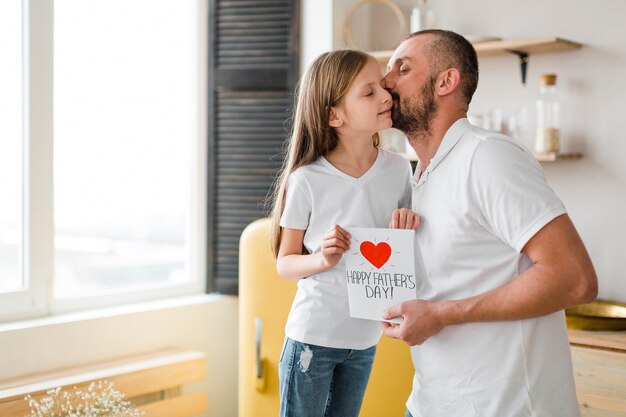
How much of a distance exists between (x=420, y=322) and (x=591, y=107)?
6.33 feet

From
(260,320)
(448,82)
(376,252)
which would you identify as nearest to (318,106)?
(448,82)

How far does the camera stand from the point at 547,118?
3098 millimetres

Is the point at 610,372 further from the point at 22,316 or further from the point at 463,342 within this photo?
the point at 22,316

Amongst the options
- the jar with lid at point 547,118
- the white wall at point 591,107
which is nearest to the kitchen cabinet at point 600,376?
the white wall at point 591,107

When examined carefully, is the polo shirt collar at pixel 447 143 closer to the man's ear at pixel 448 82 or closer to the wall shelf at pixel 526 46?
the man's ear at pixel 448 82

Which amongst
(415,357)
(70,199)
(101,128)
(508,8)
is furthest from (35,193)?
(508,8)

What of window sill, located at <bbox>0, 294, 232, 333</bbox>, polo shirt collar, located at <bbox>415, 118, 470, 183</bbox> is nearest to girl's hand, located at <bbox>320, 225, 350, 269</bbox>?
polo shirt collar, located at <bbox>415, 118, 470, 183</bbox>

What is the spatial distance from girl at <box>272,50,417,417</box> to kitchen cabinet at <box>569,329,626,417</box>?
0.95 metres

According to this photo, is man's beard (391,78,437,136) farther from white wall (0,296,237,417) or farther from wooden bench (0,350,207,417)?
white wall (0,296,237,417)

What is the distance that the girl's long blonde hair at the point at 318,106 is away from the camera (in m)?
1.92

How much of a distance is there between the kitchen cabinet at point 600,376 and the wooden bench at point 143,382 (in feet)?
4.99

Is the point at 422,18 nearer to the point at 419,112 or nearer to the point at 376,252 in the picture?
the point at 419,112

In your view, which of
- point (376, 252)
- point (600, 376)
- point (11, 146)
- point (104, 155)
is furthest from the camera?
point (104, 155)

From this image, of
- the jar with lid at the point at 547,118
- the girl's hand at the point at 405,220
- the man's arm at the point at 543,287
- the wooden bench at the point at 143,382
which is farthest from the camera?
the jar with lid at the point at 547,118
